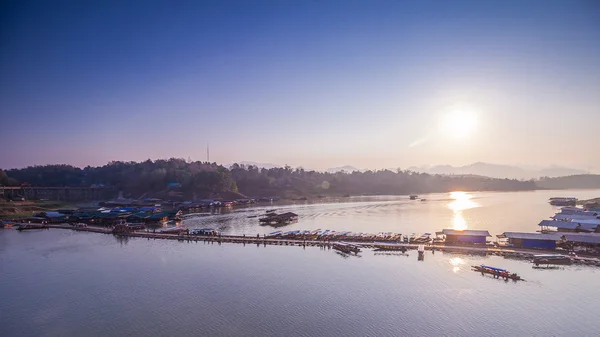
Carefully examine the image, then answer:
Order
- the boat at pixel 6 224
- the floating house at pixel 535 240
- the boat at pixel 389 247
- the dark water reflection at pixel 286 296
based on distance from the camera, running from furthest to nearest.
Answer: the boat at pixel 6 224 < the boat at pixel 389 247 < the floating house at pixel 535 240 < the dark water reflection at pixel 286 296

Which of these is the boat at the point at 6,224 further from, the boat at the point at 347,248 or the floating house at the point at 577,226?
the floating house at the point at 577,226

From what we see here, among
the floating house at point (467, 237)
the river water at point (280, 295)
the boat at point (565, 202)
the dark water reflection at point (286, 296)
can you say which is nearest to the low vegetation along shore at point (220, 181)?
the boat at point (565, 202)

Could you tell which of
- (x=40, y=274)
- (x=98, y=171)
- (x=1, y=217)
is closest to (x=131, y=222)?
(x=1, y=217)

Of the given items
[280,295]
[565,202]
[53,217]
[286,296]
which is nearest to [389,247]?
[286,296]

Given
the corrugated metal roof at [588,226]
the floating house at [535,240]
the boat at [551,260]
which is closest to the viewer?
the boat at [551,260]

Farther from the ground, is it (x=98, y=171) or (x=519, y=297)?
(x=98, y=171)

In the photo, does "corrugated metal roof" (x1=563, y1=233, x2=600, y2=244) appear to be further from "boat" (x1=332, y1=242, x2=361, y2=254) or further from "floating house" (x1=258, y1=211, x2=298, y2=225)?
"floating house" (x1=258, y1=211, x2=298, y2=225)

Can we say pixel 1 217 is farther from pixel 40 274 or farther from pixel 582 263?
pixel 582 263
